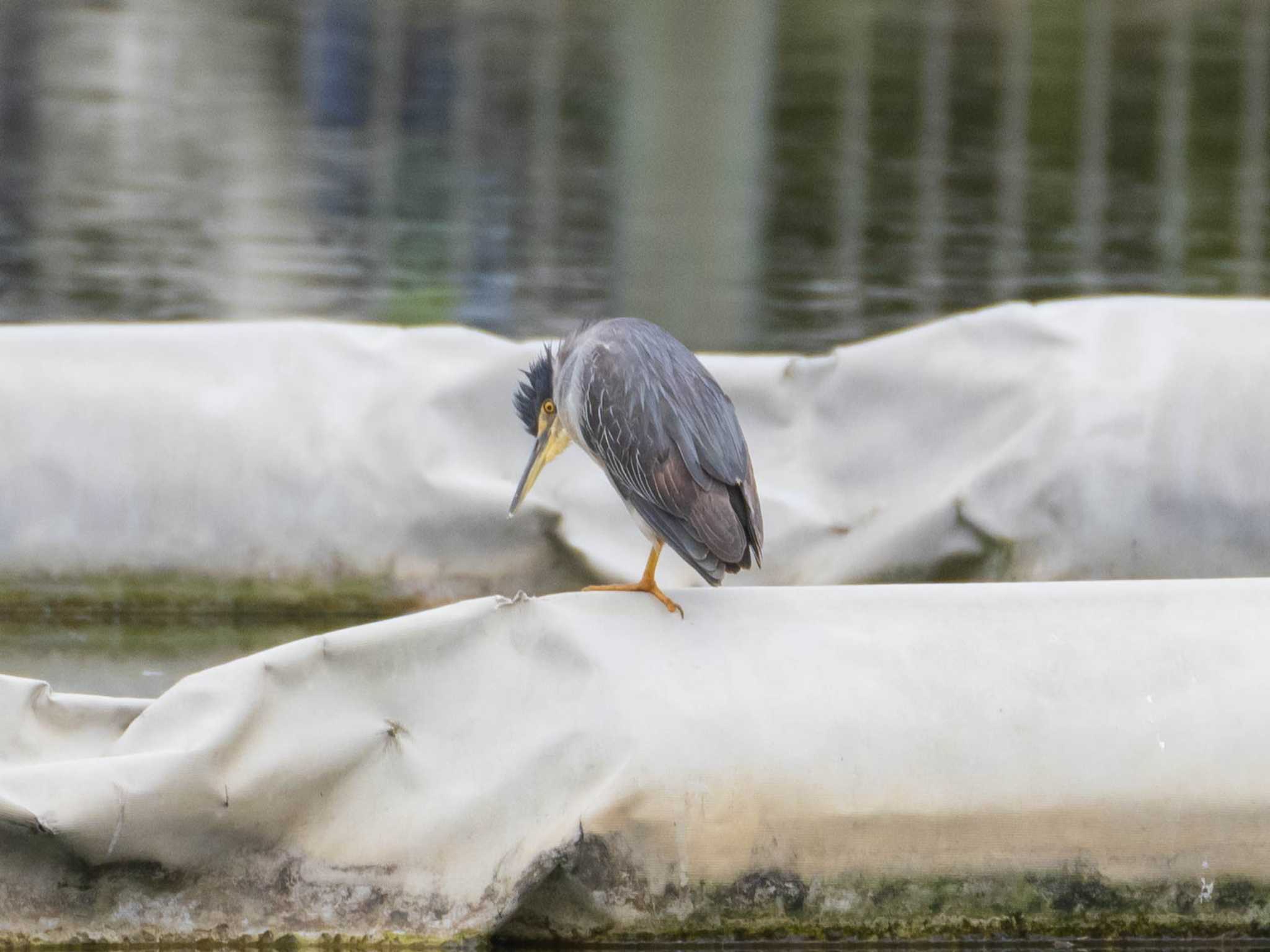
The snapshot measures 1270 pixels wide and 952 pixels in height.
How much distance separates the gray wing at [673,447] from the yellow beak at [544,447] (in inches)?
9.2

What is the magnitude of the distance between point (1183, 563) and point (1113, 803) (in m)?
1.07

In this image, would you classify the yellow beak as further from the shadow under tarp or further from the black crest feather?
the shadow under tarp

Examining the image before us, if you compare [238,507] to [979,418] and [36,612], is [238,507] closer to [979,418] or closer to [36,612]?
[36,612]

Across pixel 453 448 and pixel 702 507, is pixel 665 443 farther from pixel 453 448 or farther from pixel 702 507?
pixel 453 448

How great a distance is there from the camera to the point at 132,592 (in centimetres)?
338

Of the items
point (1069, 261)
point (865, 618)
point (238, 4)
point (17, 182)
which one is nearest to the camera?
point (865, 618)

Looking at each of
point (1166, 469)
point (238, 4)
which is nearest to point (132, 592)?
point (1166, 469)

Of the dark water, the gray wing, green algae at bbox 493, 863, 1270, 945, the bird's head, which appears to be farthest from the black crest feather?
the dark water

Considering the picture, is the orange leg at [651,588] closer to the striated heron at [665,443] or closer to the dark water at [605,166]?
the striated heron at [665,443]

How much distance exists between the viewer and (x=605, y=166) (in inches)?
331

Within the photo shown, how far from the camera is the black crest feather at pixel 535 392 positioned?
2.73 meters

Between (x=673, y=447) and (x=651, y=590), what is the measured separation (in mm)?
198

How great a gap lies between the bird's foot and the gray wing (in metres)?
0.06

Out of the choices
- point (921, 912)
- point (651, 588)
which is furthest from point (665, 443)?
point (921, 912)
